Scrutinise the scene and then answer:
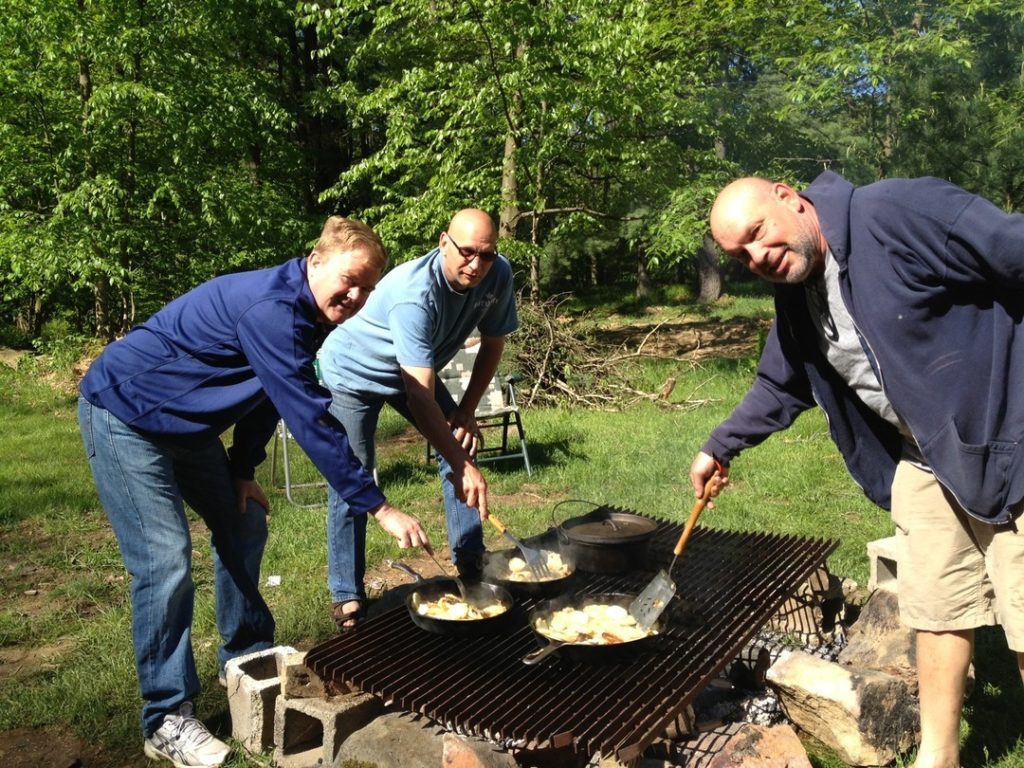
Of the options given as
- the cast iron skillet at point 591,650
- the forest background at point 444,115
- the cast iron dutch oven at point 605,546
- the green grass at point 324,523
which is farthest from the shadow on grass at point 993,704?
the forest background at point 444,115

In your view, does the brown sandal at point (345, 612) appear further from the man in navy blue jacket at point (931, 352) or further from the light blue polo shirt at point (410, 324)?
the man in navy blue jacket at point (931, 352)

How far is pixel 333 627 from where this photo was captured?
4.09 metres

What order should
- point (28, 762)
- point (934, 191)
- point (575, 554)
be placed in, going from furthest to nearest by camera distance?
point (575, 554) → point (28, 762) → point (934, 191)

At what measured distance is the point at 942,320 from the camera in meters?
2.31

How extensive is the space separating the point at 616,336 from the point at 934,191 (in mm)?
11562

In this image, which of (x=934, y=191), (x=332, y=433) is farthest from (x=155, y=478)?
(x=934, y=191)

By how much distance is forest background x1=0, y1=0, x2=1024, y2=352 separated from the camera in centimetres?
998

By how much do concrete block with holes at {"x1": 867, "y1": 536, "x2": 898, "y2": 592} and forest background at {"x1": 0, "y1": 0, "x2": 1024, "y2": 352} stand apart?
678 cm

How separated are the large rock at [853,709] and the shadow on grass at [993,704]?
218 millimetres

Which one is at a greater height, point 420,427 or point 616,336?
point 420,427

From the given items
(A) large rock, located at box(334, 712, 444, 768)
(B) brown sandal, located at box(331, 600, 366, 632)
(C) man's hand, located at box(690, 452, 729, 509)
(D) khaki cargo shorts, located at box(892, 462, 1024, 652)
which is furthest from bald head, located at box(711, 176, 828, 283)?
(B) brown sandal, located at box(331, 600, 366, 632)

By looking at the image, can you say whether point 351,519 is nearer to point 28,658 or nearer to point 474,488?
point 474,488

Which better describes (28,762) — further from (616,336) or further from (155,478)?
(616,336)

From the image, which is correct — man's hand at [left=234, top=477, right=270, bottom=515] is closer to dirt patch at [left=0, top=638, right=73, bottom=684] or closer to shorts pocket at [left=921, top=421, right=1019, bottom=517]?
dirt patch at [left=0, top=638, right=73, bottom=684]
